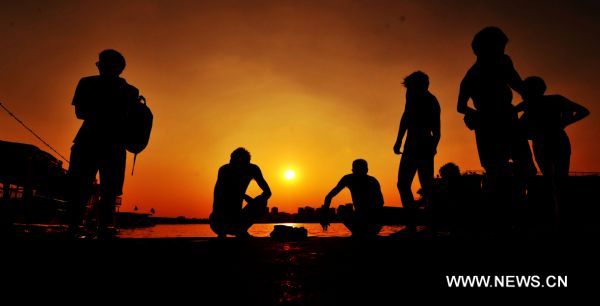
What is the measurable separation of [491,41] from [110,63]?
524 cm

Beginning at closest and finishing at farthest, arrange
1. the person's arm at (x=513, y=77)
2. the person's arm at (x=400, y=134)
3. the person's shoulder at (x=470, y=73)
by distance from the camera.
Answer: the person's arm at (x=513, y=77), the person's shoulder at (x=470, y=73), the person's arm at (x=400, y=134)

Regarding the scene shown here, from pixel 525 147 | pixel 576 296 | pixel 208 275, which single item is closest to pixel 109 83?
pixel 208 275

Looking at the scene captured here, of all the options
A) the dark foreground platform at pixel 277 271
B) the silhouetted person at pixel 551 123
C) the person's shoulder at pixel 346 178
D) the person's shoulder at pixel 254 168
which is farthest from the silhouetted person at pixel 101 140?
the silhouetted person at pixel 551 123

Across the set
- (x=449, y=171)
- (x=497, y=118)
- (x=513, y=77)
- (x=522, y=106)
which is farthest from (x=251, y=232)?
(x=513, y=77)

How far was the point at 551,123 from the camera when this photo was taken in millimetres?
5180

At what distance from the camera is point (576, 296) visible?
1.24m

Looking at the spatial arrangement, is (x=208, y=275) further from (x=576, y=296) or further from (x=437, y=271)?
(x=576, y=296)

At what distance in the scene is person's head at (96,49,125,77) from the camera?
4.36 m

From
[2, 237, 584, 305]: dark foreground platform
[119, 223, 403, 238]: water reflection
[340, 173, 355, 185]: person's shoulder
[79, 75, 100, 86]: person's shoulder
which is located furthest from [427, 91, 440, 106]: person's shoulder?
[79, 75, 100, 86]: person's shoulder

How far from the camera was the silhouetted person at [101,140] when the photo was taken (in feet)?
13.6

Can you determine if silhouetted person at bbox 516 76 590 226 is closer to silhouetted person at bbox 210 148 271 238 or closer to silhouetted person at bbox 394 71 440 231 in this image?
silhouetted person at bbox 394 71 440 231

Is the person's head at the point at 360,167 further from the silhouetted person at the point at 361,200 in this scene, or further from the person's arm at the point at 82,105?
the person's arm at the point at 82,105

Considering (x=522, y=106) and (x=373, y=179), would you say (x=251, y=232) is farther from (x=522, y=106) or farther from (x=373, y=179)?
(x=522, y=106)

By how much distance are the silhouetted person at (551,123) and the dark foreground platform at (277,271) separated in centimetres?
312
